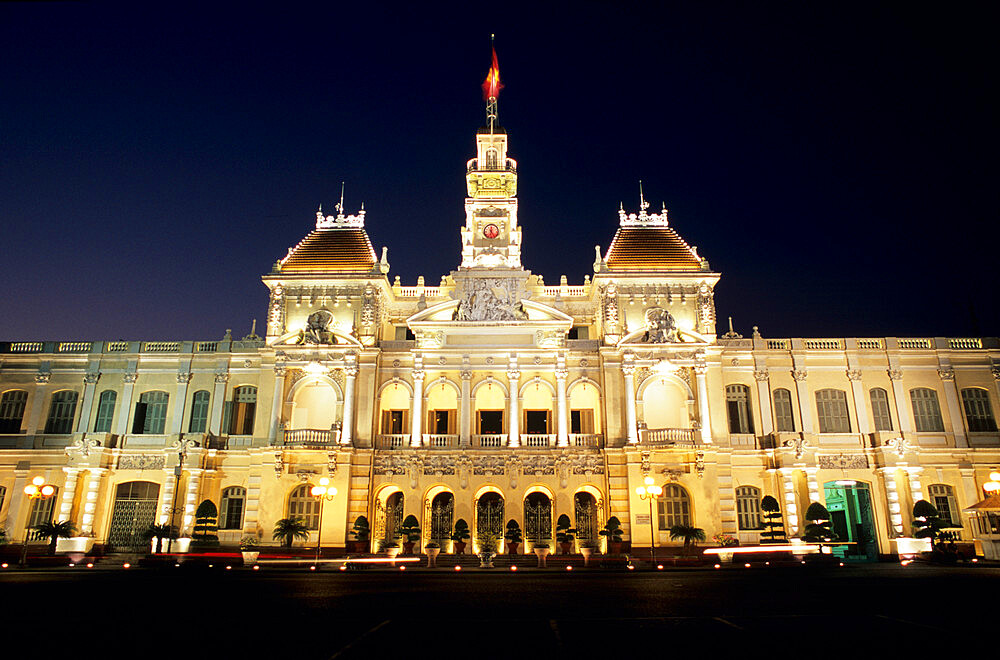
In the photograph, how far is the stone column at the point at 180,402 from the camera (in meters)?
38.8

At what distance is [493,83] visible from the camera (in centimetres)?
4588

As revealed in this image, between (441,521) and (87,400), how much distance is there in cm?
2261

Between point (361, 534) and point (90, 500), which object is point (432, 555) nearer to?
point (361, 534)

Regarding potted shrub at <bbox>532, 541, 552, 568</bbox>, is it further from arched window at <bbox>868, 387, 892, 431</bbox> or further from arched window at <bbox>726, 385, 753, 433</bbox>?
arched window at <bbox>868, 387, 892, 431</bbox>

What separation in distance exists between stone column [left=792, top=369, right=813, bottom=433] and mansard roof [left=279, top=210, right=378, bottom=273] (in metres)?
25.7

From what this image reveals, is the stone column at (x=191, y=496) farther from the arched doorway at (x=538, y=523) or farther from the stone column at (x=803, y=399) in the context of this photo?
the stone column at (x=803, y=399)

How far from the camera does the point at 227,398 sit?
129 ft

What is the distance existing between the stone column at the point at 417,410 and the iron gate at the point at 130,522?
49.9 ft

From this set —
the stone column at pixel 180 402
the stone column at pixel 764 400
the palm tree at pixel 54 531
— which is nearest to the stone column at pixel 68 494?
the palm tree at pixel 54 531

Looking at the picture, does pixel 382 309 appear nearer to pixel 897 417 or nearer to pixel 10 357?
pixel 10 357

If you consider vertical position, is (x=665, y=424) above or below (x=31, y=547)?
above

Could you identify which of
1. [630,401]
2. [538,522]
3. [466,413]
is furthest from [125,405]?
[630,401]

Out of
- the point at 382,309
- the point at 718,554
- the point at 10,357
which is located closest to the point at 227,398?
the point at 382,309

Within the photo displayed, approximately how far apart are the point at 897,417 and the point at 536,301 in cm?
2153
